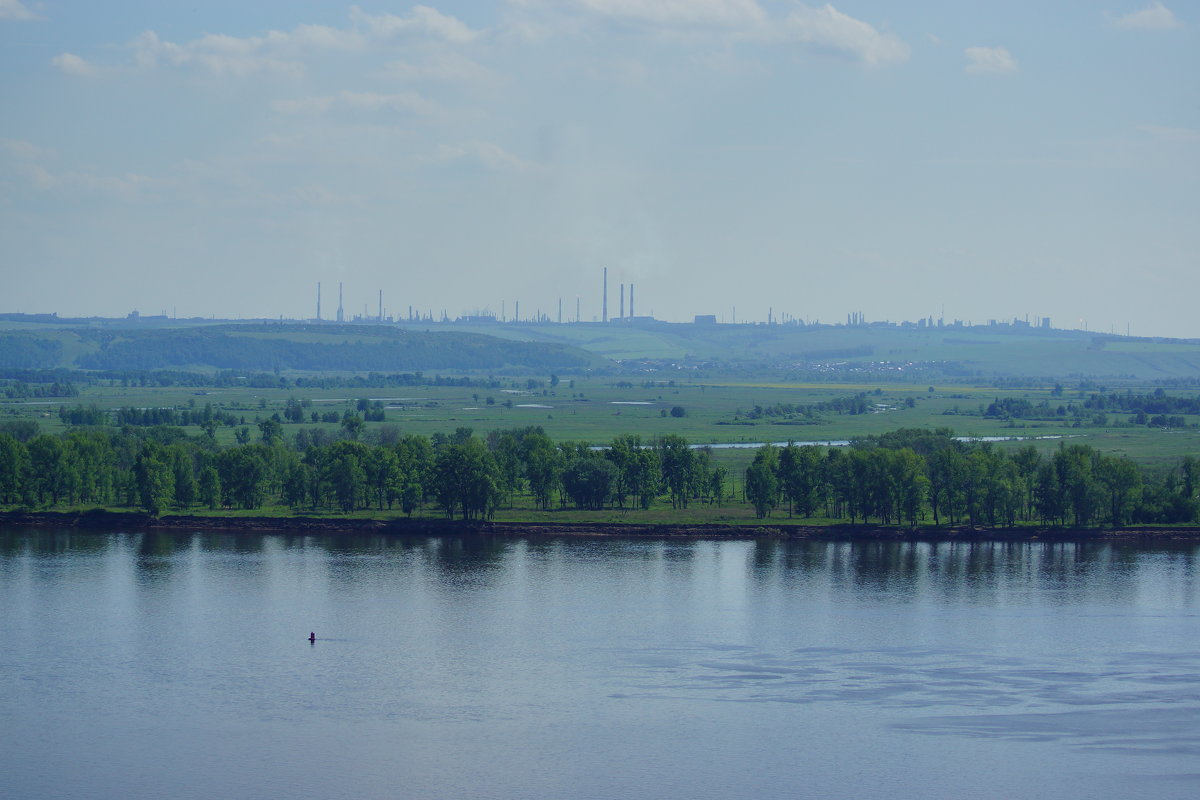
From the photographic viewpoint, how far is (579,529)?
142ft

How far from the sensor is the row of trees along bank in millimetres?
43812

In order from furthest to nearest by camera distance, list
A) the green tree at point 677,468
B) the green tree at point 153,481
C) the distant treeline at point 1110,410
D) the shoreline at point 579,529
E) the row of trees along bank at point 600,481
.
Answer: the distant treeline at point 1110,410, the green tree at point 677,468, the green tree at point 153,481, the row of trees along bank at point 600,481, the shoreline at point 579,529

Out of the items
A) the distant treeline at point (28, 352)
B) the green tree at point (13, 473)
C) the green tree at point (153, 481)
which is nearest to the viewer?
the green tree at point (153, 481)

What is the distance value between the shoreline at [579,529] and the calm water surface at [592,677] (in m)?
4.23

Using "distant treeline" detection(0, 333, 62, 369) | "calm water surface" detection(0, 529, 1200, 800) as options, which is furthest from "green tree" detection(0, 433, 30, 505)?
"distant treeline" detection(0, 333, 62, 369)

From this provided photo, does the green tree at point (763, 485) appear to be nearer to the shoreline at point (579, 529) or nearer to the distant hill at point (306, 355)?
the shoreline at point (579, 529)

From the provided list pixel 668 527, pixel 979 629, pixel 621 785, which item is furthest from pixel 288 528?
pixel 621 785

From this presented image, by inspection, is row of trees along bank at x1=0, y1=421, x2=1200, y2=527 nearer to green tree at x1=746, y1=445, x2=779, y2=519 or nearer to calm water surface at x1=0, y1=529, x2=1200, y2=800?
green tree at x1=746, y1=445, x2=779, y2=519

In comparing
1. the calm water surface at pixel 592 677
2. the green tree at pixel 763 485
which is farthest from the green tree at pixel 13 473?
the green tree at pixel 763 485

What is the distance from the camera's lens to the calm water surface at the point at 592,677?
67.6 ft

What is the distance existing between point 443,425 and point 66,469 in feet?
106

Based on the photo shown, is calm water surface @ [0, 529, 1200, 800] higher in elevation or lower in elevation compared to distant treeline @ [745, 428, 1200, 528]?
lower

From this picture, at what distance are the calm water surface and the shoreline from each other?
13.9 feet

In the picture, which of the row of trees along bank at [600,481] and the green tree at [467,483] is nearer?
the row of trees along bank at [600,481]
